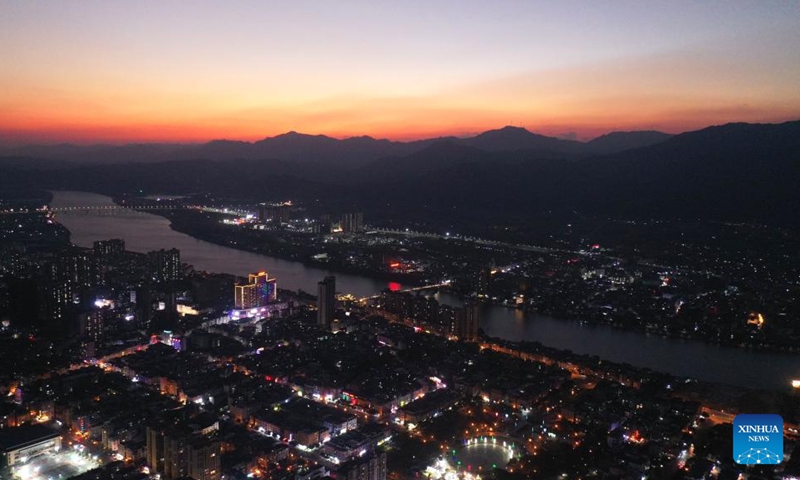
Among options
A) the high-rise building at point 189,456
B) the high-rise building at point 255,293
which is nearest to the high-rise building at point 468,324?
the high-rise building at point 255,293

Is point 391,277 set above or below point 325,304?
below

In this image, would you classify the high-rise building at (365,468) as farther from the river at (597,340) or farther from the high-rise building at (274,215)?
the high-rise building at (274,215)

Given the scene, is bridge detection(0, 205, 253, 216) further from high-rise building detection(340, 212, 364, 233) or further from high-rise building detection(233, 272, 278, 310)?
high-rise building detection(233, 272, 278, 310)

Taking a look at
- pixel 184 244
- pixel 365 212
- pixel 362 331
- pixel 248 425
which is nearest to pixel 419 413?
pixel 248 425

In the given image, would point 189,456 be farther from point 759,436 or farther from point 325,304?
point 325,304

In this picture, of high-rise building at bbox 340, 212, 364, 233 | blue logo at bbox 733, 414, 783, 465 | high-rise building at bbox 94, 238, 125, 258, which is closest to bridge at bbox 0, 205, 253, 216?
high-rise building at bbox 340, 212, 364, 233

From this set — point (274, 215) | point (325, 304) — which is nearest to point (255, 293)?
point (325, 304)
